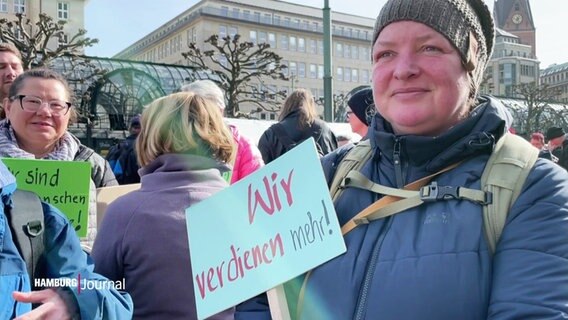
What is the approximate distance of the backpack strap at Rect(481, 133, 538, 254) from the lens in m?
1.27

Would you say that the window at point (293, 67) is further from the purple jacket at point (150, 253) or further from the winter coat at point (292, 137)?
the purple jacket at point (150, 253)

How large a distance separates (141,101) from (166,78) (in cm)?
356

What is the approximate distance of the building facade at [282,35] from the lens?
3199 inches

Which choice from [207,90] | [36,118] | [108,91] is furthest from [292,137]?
[108,91]

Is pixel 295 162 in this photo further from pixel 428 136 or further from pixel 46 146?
pixel 46 146

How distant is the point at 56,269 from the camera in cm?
168

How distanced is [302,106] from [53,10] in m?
66.7

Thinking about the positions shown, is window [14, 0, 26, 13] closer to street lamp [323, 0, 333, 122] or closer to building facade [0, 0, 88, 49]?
building facade [0, 0, 88, 49]

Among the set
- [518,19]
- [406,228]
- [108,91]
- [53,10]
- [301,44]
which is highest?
[518,19]

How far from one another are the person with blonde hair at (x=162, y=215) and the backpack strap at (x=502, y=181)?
1167mm

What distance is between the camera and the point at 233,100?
1083 inches

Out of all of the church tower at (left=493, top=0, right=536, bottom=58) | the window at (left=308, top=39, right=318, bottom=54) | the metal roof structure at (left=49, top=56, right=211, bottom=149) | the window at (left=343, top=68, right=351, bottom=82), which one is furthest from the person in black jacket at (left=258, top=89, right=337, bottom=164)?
the church tower at (left=493, top=0, right=536, bottom=58)

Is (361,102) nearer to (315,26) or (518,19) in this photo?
(315,26)

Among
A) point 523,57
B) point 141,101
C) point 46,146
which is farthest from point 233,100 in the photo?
point 523,57
